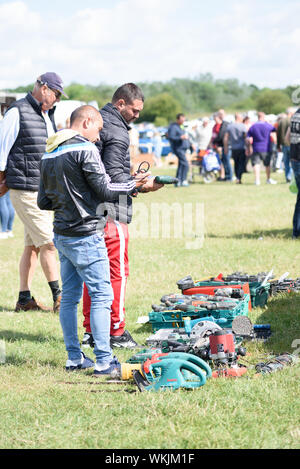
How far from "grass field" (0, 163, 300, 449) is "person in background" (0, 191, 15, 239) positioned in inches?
103

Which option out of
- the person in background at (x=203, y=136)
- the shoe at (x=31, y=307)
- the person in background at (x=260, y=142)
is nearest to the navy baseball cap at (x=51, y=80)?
the shoe at (x=31, y=307)

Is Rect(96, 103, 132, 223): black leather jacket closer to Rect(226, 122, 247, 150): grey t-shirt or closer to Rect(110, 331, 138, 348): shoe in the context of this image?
Rect(110, 331, 138, 348): shoe

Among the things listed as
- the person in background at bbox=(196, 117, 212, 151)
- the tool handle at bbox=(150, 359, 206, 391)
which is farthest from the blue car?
the tool handle at bbox=(150, 359, 206, 391)

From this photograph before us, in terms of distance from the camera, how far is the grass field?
3.81 m

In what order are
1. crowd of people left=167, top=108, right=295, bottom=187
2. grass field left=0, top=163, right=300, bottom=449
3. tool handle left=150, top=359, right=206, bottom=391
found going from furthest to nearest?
crowd of people left=167, top=108, right=295, bottom=187 → tool handle left=150, top=359, right=206, bottom=391 → grass field left=0, top=163, right=300, bottom=449

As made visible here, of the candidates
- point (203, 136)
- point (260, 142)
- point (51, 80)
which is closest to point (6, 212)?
point (51, 80)

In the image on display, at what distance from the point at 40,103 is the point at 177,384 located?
12.3ft

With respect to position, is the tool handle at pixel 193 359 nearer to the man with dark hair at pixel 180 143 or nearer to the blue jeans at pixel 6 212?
the blue jeans at pixel 6 212

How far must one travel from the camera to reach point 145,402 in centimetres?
432

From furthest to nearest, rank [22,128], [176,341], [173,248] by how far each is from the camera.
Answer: [173,248] → [22,128] → [176,341]

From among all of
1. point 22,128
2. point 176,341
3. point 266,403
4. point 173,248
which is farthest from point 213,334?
point 173,248

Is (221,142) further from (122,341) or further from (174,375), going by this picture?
(174,375)

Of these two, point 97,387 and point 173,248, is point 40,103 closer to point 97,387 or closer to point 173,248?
point 97,387

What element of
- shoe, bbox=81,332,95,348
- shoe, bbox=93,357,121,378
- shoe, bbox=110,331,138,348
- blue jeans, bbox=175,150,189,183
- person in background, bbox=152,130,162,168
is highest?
shoe, bbox=93,357,121,378
